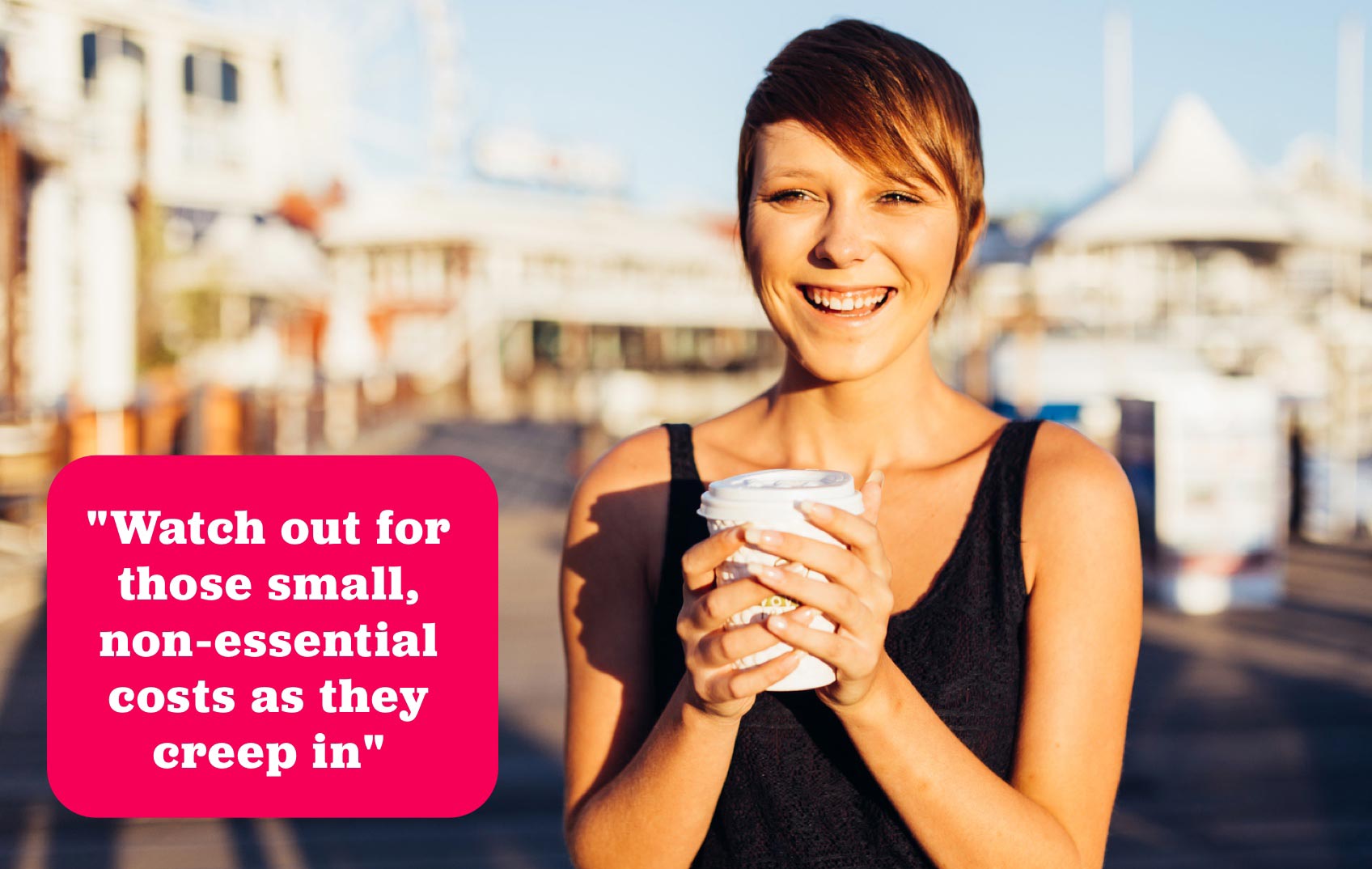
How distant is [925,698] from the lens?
133 centimetres

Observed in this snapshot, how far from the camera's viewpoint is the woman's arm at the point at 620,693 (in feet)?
4.25

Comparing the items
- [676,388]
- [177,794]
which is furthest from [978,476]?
[676,388]

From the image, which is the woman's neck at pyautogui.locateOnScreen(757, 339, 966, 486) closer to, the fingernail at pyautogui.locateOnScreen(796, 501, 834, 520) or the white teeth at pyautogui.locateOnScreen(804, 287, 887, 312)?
the white teeth at pyautogui.locateOnScreen(804, 287, 887, 312)

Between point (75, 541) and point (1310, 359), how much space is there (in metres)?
20.0

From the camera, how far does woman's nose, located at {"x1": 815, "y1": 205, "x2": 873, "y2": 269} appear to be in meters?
1.31

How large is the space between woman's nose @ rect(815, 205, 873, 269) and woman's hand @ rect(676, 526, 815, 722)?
374mm

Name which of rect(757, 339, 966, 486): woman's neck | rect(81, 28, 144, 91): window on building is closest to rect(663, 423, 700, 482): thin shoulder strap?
rect(757, 339, 966, 486): woman's neck

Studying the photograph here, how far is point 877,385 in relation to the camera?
4.86 ft

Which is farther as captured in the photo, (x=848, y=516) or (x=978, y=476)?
(x=978, y=476)

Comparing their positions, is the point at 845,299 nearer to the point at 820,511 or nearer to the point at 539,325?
the point at 820,511

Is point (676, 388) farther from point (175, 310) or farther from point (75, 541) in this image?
point (75, 541)

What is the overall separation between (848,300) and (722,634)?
1.47 feet

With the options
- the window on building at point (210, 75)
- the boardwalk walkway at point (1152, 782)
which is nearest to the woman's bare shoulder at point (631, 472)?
the boardwalk walkway at point (1152, 782)

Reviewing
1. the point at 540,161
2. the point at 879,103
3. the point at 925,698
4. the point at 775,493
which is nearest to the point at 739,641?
the point at 775,493
